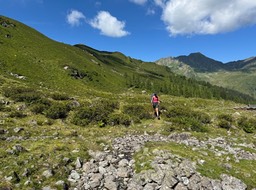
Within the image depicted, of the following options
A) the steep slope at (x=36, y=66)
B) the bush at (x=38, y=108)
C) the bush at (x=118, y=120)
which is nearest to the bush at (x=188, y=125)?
the bush at (x=118, y=120)

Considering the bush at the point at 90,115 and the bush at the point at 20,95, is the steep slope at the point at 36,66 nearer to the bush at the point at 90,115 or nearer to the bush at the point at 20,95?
the bush at the point at 20,95

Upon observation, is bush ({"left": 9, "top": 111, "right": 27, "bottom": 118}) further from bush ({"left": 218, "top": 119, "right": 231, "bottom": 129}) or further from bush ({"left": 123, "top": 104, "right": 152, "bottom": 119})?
bush ({"left": 218, "top": 119, "right": 231, "bottom": 129})

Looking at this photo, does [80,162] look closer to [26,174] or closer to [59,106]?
[26,174]

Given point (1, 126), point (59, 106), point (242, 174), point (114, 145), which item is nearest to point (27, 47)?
point (59, 106)

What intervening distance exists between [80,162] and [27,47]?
65693 mm

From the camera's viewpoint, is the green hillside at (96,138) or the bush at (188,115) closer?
the green hillside at (96,138)

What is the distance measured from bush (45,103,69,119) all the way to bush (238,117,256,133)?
1783cm

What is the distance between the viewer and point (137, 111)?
27.1 meters

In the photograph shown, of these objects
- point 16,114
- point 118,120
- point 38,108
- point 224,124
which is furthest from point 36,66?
point 224,124

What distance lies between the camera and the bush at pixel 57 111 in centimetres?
2356

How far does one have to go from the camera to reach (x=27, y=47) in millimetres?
71938

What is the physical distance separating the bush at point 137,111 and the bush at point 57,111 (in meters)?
6.36

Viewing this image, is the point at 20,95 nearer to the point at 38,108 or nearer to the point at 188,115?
the point at 38,108

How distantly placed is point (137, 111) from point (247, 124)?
11.2 meters
